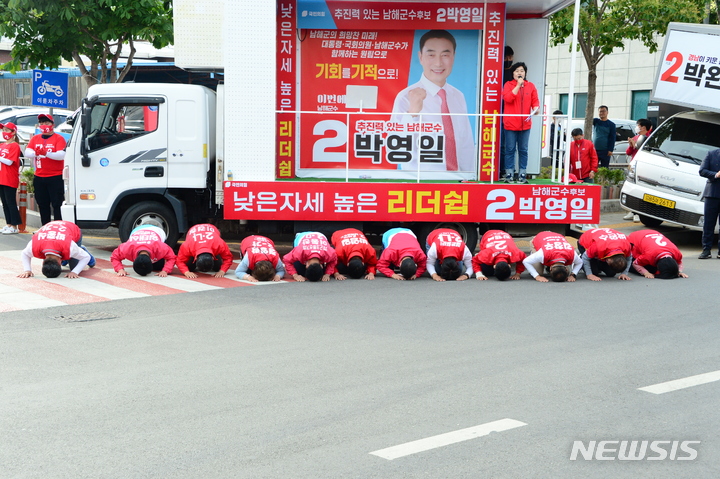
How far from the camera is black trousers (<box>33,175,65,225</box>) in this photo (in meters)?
13.3

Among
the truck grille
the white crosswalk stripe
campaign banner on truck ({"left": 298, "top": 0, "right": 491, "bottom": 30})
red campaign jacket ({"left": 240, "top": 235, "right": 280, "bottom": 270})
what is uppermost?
campaign banner on truck ({"left": 298, "top": 0, "right": 491, "bottom": 30})

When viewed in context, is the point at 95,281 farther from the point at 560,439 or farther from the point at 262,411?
the point at 560,439

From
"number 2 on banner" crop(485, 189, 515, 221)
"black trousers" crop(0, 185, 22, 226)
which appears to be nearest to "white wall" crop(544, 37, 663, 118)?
"number 2 on banner" crop(485, 189, 515, 221)

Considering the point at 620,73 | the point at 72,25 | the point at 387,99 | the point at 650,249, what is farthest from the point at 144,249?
the point at 620,73

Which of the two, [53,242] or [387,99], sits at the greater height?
[387,99]

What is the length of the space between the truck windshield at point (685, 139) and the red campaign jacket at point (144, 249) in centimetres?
861

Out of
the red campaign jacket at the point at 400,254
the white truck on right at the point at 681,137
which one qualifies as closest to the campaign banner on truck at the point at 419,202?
the red campaign jacket at the point at 400,254

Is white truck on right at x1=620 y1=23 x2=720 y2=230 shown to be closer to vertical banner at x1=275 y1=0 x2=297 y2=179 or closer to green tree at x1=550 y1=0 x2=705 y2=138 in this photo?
green tree at x1=550 y1=0 x2=705 y2=138

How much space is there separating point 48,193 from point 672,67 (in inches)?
419

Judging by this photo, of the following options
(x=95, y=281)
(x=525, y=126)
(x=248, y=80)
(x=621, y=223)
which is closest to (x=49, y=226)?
(x=95, y=281)

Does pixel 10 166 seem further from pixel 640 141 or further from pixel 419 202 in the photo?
pixel 640 141

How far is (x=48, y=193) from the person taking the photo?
1343cm

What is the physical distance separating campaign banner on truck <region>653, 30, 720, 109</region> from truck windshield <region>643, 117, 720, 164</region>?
2.00ft

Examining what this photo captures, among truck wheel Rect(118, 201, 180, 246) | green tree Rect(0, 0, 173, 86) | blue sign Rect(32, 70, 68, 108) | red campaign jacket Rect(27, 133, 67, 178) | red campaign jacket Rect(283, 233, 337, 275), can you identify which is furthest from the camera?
blue sign Rect(32, 70, 68, 108)
